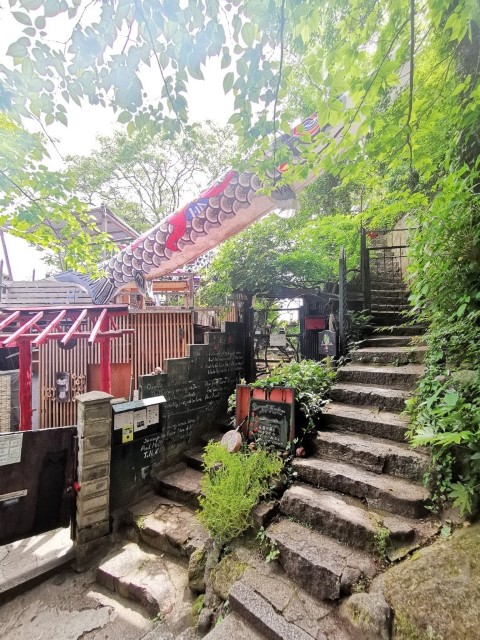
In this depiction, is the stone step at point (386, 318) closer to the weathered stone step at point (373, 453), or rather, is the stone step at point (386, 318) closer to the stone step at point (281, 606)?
the weathered stone step at point (373, 453)

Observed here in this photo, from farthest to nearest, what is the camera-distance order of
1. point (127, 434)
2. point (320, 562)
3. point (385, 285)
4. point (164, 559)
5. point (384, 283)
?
1. point (384, 283)
2. point (385, 285)
3. point (127, 434)
4. point (164, 559)
5. point (320, 562)

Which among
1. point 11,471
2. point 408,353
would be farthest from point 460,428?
point 11,471

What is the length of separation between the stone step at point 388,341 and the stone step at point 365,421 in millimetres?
1815

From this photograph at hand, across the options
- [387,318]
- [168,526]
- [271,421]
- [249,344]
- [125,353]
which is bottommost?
[168,526]

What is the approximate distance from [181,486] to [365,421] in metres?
2.91

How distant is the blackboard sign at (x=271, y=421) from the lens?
3.73 meters

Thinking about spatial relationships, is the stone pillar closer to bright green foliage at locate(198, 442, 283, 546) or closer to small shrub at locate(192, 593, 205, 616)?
bright green foliage at locate(198, 442, 283, 546)

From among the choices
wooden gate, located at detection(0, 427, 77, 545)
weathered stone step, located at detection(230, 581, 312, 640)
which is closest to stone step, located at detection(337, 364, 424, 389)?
weathered stone step, located at detection(230, 581, 312, 640)

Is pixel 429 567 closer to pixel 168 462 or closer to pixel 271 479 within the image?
pixel 271 479

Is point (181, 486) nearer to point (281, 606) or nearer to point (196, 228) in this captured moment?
point (281, 606)

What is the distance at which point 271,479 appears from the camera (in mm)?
3312

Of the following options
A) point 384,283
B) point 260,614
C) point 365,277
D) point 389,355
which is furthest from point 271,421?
point 384,283

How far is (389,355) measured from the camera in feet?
15.5

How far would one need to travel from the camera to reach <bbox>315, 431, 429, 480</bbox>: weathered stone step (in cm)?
292
